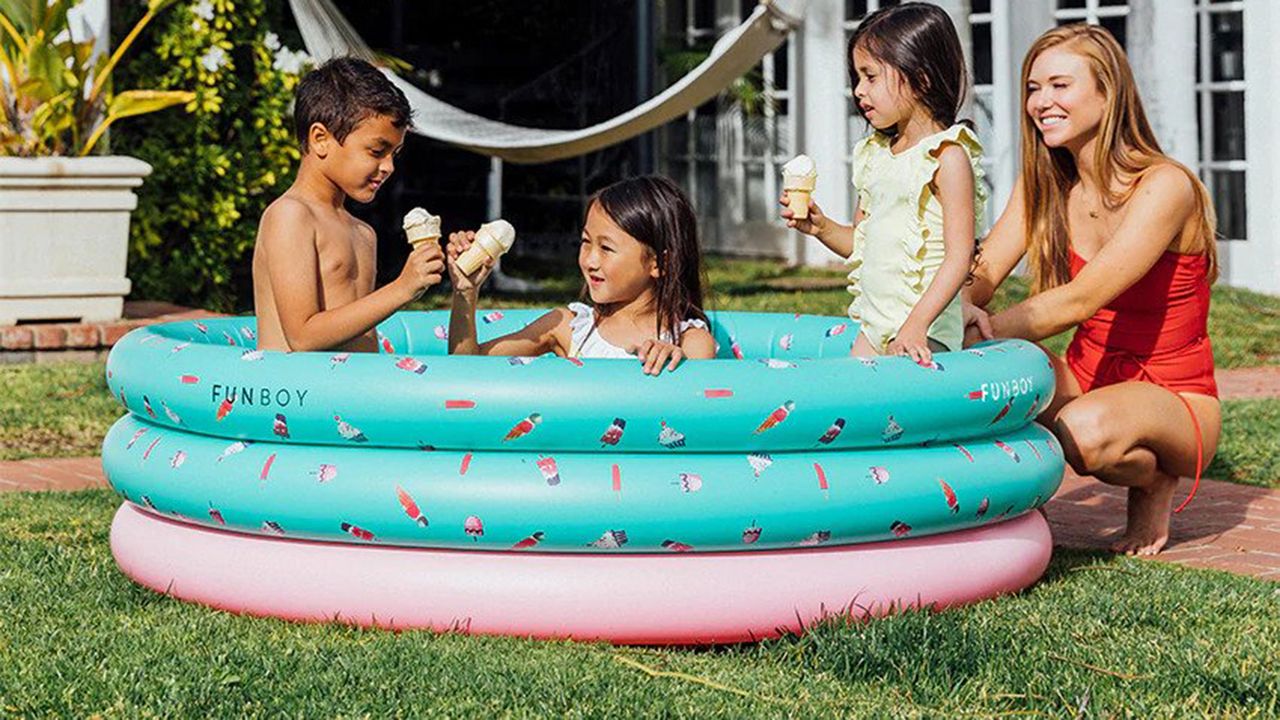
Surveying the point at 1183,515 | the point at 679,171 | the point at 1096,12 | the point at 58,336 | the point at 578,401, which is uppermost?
the point at 1096,12

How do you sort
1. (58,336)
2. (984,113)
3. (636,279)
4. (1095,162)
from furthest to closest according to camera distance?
1. (984,113)
2. (58,336)
3. (1095,162)
4. (636,279)

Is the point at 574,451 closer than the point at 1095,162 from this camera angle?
Yes

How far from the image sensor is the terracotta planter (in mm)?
8625

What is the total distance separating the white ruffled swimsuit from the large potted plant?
178 inches

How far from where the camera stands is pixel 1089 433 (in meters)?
4.74

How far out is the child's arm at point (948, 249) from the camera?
4156 millimetres

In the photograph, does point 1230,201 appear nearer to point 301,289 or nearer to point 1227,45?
point 1227,45

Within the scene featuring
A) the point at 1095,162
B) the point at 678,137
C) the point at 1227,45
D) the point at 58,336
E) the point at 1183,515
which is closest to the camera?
the point at 1095,162

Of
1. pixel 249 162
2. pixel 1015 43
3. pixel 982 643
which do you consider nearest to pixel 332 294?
pixel 982 643

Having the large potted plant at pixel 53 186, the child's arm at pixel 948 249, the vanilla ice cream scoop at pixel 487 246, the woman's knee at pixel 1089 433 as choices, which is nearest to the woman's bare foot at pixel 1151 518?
the woman's knee at pixel 1089 433

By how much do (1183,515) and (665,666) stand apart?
2461 mm

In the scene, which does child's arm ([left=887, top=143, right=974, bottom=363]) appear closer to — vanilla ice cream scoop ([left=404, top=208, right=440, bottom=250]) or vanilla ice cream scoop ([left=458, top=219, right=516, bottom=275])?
vanilla ice cream scoop ([left=458, top=219, right=516, bottom=275])

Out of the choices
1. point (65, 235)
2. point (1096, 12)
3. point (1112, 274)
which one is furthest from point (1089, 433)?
point (1096, 12)

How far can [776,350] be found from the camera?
5.51 meters
